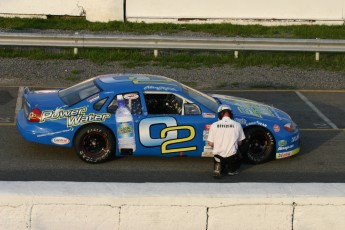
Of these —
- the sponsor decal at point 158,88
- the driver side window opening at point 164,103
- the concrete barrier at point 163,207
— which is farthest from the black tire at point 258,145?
the concrete barrier at point 163,207

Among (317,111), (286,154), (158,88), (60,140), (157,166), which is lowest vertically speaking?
(157,166)

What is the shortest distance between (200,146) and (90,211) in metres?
5.52

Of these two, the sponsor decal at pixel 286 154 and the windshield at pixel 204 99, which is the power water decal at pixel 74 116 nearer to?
the windshield at pixel 204 99

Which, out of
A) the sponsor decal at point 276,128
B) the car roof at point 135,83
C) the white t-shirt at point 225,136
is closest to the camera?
the white t-shirt at point 225,136

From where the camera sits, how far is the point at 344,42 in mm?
20062

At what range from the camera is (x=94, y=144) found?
1074cm

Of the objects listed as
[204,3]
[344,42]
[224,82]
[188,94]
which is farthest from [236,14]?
[188,94]

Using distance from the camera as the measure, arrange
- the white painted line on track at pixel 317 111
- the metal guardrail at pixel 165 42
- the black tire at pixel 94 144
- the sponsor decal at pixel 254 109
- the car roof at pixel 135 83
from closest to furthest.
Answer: the black tire at pixel 94 144, the car roof at pixel 135 83, the sponsor decal at pixel 254 109, the white painted line on track at pixel 317 111, the metal guardrail at pixel 165 42

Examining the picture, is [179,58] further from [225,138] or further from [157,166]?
[225,138]

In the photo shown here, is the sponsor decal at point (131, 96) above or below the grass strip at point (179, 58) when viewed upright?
below

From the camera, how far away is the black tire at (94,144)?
35.0ft

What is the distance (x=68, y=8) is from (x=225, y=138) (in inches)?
693

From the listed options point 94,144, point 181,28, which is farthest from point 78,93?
point 181,28

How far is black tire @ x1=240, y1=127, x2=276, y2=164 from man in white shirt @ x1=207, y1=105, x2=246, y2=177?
91 centimetres
